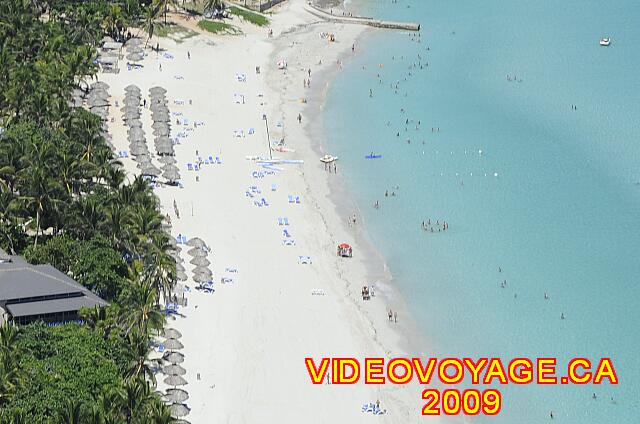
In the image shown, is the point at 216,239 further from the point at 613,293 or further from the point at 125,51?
the point at 125,51

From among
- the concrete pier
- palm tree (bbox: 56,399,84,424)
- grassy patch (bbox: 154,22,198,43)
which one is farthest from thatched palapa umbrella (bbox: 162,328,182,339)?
the concrete pier

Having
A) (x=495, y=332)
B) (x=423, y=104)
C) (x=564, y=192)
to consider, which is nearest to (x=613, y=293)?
(x=495, y=332)

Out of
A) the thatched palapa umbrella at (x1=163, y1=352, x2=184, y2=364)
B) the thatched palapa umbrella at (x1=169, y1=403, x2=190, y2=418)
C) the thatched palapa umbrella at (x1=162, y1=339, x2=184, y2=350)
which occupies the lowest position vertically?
the thatched palapa umbrella at (x1=169, y1=403, x2=190, y2=418)

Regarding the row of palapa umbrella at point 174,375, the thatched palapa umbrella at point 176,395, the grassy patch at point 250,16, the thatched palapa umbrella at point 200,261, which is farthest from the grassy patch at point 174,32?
the thatched palapa umbrella at point 176,395

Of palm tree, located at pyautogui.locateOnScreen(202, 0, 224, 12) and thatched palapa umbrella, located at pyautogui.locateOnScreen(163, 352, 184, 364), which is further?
palm tree, located at pyautogui.locateOnScreen(202, 0, 224, 12)

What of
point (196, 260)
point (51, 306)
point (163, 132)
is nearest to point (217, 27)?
point (163, 132)

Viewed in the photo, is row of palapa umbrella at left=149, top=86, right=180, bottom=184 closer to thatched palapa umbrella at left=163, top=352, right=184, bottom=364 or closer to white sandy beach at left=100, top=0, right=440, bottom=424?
white sandy beach at left=100, top=0, right=440, bottom=424

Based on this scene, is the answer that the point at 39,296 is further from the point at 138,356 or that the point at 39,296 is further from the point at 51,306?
the point at 138,356
